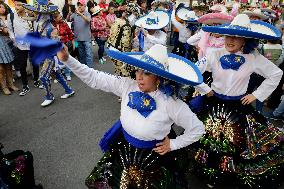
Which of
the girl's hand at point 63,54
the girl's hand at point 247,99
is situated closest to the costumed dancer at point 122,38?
the girl's hand at point 247,99

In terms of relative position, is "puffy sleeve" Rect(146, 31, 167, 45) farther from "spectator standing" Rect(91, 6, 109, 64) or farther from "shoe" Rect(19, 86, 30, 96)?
"spectator standing" Rect(91, 6, 109, 64)

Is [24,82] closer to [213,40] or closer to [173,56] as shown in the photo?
[213,40]

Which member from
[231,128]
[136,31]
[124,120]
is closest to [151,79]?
[124,120]

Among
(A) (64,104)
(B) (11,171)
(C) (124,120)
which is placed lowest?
(A) (64,104)

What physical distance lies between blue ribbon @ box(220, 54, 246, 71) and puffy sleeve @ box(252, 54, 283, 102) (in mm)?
190

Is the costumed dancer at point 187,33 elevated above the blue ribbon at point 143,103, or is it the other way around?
the blue ribbon at point 143,103

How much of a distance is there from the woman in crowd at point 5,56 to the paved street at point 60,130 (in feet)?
0.91

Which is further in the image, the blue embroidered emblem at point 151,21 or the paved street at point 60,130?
the blue embroidered emblem at point 151,21

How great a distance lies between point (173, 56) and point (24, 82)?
14.9 ft

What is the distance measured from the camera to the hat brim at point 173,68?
210cm

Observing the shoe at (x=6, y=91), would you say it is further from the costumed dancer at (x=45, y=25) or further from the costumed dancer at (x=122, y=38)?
the costumed dancer at (x=122, y=38)

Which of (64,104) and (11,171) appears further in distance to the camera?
(64,104)

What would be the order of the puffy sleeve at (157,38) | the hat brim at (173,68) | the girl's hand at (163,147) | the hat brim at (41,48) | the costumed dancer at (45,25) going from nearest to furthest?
the hat brim at (41,48) → the hat brim at (173,68) → the girl's hand at (163,147) → the costumed dancer at (45,25) → the puffy sleeve at (157,38)

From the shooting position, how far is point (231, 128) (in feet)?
10.8
